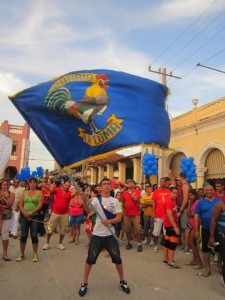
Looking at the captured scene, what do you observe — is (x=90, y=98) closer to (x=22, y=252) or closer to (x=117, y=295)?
(x=117, y=295)

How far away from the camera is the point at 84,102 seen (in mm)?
5387

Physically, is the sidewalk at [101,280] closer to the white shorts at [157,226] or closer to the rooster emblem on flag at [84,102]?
the white shorts at [157,226]

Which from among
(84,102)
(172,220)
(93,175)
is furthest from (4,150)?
(93,175)

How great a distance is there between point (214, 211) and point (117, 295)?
7.13 feet

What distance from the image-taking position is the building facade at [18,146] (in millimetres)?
34469

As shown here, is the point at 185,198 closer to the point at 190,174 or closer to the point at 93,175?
the point at 190,174

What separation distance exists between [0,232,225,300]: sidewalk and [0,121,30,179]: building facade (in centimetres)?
2782

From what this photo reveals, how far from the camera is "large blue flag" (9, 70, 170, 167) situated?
524cm

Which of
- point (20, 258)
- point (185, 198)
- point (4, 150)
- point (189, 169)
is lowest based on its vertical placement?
point (20, 258)

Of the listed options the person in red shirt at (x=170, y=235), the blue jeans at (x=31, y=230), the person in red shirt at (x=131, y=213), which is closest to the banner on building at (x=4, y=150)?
the blue jeans at (x=31, y=230)

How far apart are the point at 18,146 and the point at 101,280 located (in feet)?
102

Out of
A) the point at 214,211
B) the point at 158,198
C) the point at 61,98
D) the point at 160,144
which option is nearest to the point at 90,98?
the point at 61,98

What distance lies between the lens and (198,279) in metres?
5.99

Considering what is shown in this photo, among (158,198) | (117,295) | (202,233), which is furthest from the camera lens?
(158,198)
